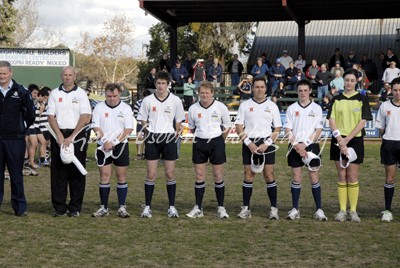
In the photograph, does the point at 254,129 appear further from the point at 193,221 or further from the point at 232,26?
the point at 232,26

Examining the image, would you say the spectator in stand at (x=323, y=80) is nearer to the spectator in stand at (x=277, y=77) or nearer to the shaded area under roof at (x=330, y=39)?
the spectator in stand at (x=277, y=77)

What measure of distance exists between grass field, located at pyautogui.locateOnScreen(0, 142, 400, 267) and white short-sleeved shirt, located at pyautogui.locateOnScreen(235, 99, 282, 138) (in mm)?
1194

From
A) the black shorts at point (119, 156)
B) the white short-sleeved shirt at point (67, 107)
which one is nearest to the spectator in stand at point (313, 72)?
the black shorts at point (119, 156)

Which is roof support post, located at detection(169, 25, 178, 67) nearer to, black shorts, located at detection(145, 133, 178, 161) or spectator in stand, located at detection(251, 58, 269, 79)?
spectator in stand, located at detection(251, 58, 269, 79)

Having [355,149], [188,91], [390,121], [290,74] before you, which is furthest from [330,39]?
[355,149]

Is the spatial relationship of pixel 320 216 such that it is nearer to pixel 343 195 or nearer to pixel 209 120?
pixel 343 195

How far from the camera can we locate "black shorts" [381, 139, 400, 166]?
9461 millimetres

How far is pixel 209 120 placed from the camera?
964cm

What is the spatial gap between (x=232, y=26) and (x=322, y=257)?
42.8 m

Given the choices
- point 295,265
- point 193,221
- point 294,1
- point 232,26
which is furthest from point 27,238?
point 232,26

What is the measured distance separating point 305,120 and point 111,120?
2685mm

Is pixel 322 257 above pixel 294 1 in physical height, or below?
below

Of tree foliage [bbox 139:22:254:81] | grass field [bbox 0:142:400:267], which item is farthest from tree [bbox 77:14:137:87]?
grass field [bbox 0:142:400:267]

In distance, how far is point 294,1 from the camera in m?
28.1
